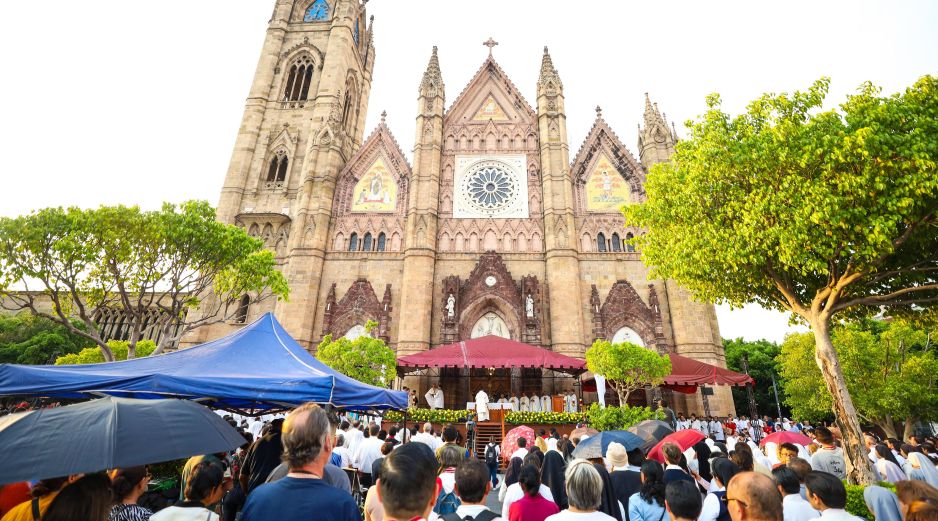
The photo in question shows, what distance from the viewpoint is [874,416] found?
26.5m

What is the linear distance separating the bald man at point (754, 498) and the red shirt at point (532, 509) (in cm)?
A: 158

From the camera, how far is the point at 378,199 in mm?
28031

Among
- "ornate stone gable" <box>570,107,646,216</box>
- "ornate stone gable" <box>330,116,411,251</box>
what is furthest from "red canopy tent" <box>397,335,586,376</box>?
"ornate stone gable" <box>570,107,646,216</box>

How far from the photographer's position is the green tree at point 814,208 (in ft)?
28.8

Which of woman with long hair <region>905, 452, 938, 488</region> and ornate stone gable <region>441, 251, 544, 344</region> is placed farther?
ornate stone gable <region>441, 251, 544, 344</region>

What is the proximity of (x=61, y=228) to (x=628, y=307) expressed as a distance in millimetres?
26204

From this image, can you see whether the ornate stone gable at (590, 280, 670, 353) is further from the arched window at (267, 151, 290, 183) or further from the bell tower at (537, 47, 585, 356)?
the arched window at (267, 151, 290, 183)

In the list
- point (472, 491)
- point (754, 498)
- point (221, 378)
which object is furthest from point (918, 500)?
point (221, 378)

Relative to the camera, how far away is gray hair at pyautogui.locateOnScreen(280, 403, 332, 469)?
264 cm

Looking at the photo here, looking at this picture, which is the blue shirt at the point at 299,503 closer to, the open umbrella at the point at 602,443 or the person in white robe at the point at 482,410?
the open umbrella at the point at 602,443

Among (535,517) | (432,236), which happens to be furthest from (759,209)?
(432,236)

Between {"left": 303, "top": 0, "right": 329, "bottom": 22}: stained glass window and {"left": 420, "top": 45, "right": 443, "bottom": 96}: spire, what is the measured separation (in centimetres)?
1180

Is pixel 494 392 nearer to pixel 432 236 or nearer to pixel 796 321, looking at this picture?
pixel 432 236

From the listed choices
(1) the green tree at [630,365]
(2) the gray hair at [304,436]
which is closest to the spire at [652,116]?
(1) the green tree at [630,365]
